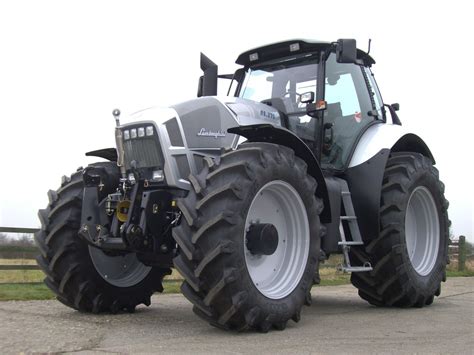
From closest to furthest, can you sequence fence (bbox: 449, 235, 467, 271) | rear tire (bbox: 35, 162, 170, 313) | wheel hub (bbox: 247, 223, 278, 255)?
wheel hub (bbox: 247, 223, 278, 255) → rear tire (bbox: 35, 162, 170, 313) → fence (bbox: 449, 235, 467, 271)

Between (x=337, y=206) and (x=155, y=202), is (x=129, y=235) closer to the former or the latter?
(x=155, y=202)

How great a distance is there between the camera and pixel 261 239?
516 centimetres

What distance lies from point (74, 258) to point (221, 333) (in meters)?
1.92

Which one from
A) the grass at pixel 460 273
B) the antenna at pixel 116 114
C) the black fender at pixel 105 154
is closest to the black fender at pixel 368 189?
the black fender at pixel 105 154

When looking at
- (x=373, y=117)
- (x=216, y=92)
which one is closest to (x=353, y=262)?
(x=373, y=117)

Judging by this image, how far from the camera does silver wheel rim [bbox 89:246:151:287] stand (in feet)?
20.3

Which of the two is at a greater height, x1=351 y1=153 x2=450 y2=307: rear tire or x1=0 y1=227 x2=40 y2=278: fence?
x1=351 y1=153 x2=450 y2=307: rear tire

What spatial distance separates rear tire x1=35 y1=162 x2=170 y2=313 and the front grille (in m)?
0.27

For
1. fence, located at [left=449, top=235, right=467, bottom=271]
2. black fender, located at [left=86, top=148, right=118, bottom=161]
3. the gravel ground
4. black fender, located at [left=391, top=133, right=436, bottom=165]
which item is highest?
black fender, located at [left=391, top=133, right=436, bottom=165]

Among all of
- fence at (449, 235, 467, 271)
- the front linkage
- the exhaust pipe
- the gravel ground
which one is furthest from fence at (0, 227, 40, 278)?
fence at (449, 235, 467, 271)

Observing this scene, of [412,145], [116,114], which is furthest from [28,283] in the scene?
[412,145]

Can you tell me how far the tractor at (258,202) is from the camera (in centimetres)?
476

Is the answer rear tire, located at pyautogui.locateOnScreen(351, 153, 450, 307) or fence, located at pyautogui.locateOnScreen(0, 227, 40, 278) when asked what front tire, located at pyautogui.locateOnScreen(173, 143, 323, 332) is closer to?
rear tire, located at pyautogui.locateOnScreen(351, 153, 450, 307)

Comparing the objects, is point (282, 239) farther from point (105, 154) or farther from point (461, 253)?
point (461, 253)
